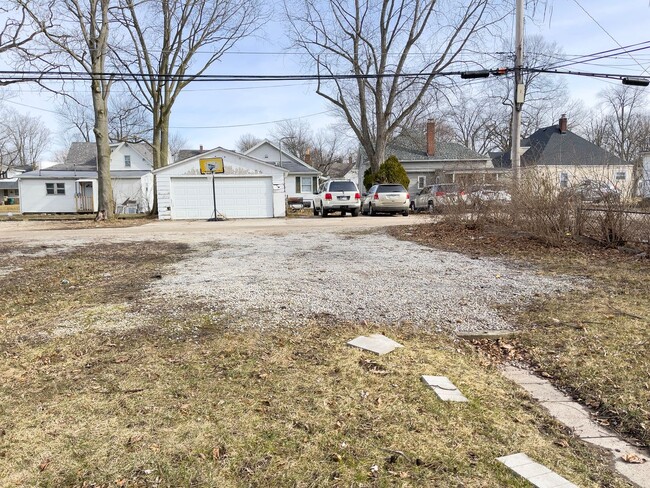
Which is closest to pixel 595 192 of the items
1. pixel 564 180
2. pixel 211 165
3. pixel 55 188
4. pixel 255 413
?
pixel 564 180

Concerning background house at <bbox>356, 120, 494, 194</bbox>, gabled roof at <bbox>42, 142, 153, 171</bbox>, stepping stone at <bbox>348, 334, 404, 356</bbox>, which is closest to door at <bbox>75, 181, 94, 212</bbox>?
gabled roof at <bbox>42, 142, 153, 171</bbox>

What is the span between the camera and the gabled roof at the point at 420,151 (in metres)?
37.8

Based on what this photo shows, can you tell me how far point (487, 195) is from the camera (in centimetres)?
1130

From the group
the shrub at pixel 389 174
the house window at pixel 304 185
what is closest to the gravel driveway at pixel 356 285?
the shrub at pixel 389 174

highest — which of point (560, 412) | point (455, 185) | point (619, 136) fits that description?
point (619, 136)

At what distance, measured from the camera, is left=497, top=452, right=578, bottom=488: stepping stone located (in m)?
2.10

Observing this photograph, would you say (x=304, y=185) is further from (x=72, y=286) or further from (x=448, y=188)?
(x=72, y=286)

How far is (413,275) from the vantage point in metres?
6.78

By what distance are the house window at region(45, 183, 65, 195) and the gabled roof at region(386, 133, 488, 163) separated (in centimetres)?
2505

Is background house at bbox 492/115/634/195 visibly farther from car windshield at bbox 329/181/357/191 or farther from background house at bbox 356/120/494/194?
background house at bbox 356/120/494/194

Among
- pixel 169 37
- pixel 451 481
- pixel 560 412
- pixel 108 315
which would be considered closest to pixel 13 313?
pixel 108 315

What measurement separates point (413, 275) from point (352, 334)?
2.81 metres

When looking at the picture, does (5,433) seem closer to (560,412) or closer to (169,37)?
(560,412)

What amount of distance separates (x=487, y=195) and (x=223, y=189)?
536 inches
